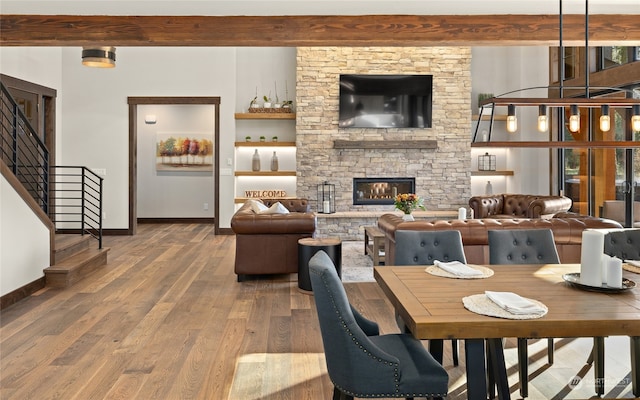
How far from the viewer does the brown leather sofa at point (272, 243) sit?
583 centimetres

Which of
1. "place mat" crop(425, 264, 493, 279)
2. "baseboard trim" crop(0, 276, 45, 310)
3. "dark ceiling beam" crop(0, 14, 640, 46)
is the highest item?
"dark ceiling beam" crop(0, 14, 640, 46)

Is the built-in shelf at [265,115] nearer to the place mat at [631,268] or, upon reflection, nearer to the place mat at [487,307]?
the place mat at [631,268]

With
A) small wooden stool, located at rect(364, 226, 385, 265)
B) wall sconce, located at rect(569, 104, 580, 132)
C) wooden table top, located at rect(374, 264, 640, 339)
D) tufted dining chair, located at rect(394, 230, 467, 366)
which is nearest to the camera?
wooden table top, located at rect(374, 264, 640, 339)

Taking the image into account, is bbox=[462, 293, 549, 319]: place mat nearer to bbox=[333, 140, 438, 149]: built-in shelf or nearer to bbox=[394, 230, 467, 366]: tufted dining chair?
bbox=[394, 230, 467, 366]: tufted dining chair

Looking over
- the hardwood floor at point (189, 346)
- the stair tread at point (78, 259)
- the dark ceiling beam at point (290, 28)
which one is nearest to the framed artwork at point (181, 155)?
the stair tread at point (78, 259)

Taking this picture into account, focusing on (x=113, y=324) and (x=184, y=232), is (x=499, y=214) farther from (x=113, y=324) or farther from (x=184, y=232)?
(x=113, y=324)

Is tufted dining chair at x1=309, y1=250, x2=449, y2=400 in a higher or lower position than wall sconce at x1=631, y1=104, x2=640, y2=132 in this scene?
lower

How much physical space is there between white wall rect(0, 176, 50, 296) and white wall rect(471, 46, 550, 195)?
7643 millimetres

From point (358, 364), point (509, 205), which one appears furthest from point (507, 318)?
point (509, 205)

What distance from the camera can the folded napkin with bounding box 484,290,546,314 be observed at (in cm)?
210

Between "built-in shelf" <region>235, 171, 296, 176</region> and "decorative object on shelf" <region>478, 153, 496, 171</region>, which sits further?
"decorative object on shelf" <region>478, 153, 496, 171</region>

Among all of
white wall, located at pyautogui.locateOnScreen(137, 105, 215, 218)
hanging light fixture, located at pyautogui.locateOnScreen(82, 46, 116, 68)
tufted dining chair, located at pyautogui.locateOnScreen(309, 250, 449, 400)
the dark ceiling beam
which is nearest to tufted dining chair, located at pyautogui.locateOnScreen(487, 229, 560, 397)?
tufted dining chair, located at pyautogui.locateOnScreen(309, 250, 449, 400)

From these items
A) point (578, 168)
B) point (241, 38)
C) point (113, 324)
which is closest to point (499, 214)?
point (578, 168)

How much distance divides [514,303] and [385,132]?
25.5 ft
